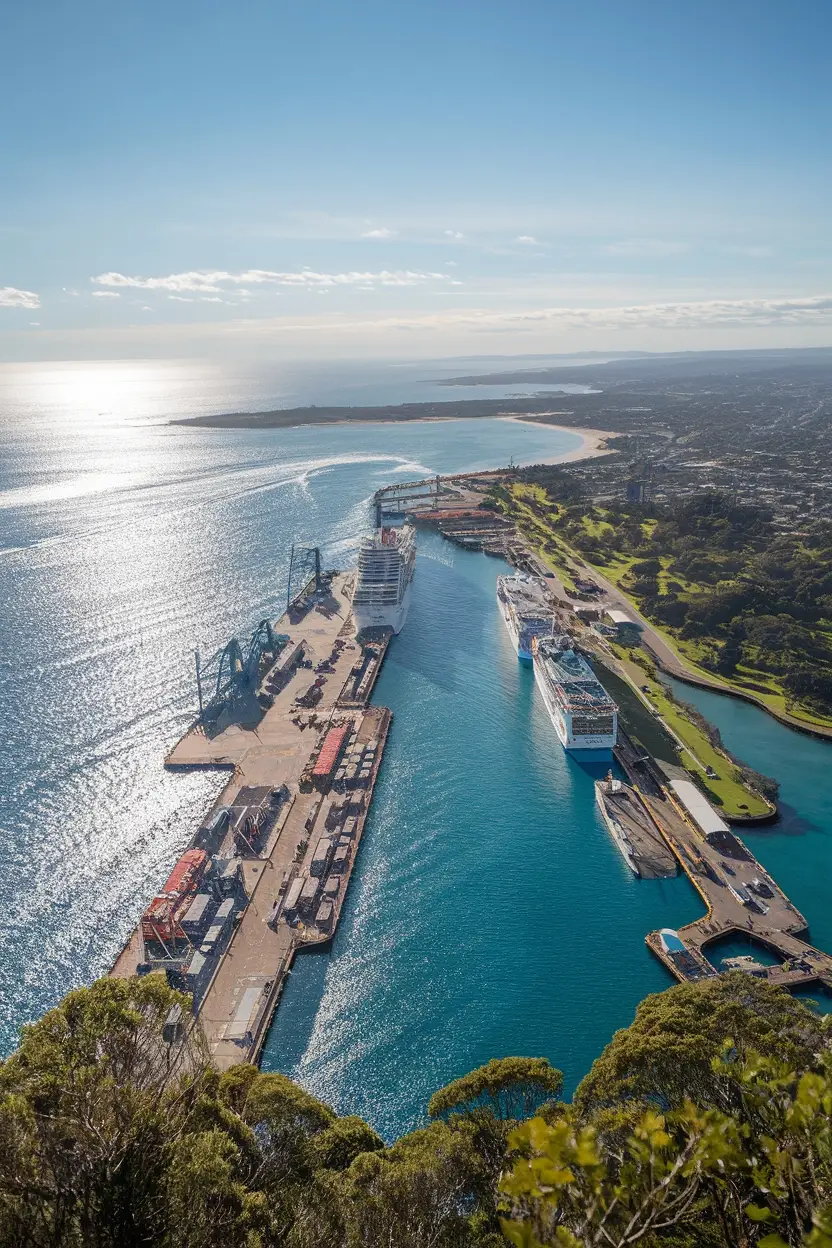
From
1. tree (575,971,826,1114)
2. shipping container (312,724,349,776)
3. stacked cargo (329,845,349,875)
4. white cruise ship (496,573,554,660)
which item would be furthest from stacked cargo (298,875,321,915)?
white cruise ship (496,573,554,660)

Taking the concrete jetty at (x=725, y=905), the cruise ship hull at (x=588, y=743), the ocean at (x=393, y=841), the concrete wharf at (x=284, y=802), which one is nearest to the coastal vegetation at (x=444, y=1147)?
the ocean at (x=393, y=841)

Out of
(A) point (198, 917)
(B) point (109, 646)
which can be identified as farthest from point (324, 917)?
(B) point (109, 646)

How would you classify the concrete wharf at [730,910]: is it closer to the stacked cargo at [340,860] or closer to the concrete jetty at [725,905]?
the concrete jetty at [725,905]

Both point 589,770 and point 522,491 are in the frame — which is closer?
point 589,770

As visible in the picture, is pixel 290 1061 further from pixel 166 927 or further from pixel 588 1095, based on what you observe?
pixel 588 1095

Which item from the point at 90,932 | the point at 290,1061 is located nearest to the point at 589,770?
the point at 290,1061

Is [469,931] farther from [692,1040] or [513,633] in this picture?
[513,633]
